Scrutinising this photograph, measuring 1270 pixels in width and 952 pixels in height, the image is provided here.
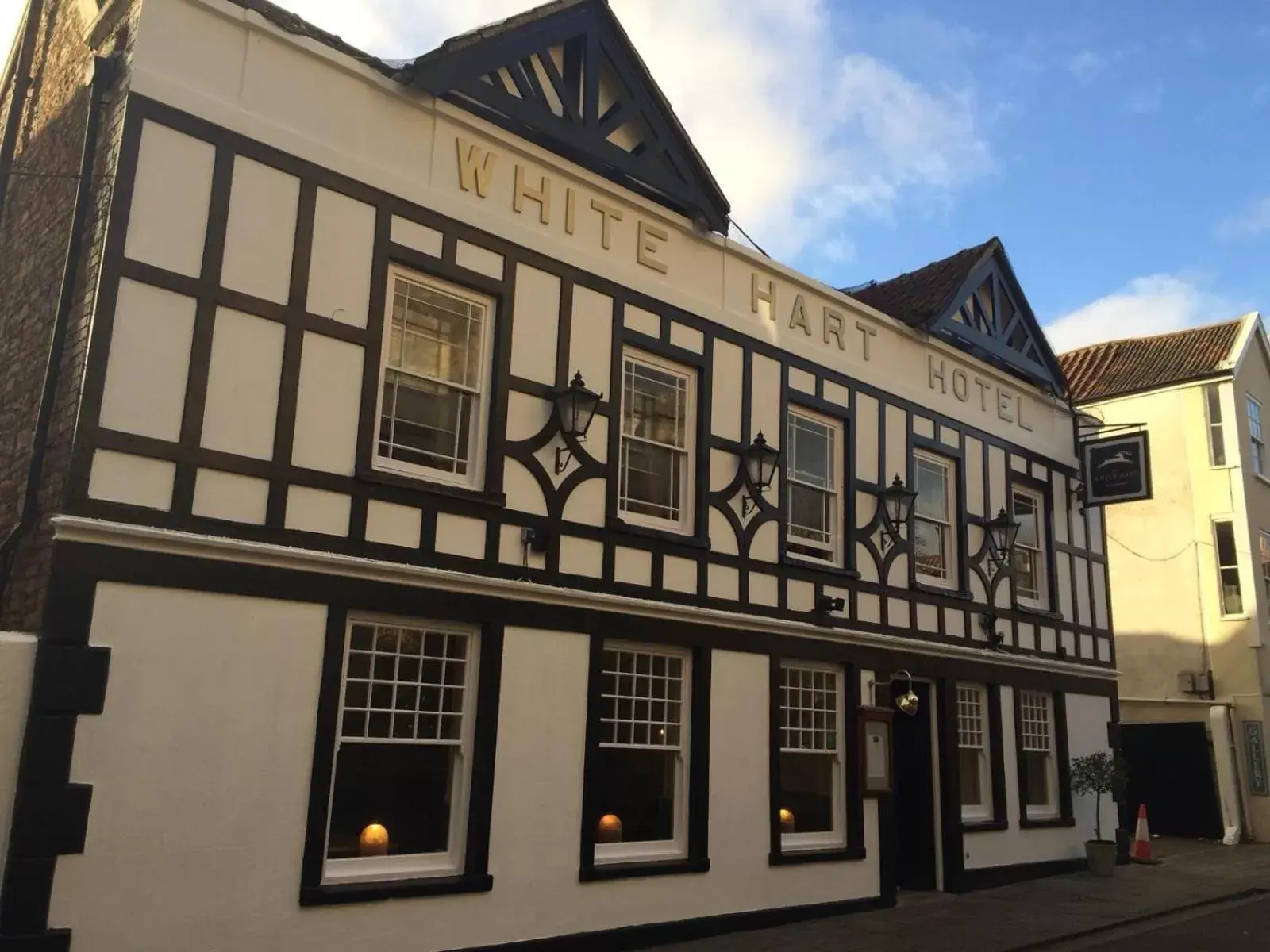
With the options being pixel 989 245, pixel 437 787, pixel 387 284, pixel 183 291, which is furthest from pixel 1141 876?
pixel 183 291

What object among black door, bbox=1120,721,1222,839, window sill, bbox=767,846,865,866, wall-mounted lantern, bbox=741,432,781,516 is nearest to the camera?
window sill, bbox=767,846,865,866

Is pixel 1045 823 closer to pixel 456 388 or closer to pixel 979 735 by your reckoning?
pixel 979 735

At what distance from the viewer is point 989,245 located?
616 inches

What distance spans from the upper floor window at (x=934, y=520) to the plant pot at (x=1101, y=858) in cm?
449

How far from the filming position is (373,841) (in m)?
8.21

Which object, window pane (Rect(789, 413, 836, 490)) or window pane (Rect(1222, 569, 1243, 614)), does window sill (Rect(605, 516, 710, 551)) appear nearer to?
window pane (Rect(789, 413, 836, 490))

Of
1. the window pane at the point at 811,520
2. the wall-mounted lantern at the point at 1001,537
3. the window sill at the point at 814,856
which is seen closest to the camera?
the window sill at the point at 814,856

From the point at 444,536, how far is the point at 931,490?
25.3 ft

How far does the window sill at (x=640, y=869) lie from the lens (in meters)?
9.27

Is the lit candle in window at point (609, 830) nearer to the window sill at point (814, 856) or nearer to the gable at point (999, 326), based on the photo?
the window sill at point (814, 856)

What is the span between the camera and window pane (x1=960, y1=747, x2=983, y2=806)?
13953 millimetres

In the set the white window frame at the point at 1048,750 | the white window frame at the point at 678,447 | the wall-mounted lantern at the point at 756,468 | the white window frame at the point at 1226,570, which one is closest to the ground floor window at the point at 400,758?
the white window frame at the point at 678,447

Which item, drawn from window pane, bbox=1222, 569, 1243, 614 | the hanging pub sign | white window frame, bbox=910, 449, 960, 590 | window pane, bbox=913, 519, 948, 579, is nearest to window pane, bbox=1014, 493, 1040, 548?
the hanging pub sign

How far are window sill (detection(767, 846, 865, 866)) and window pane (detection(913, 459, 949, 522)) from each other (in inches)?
173
